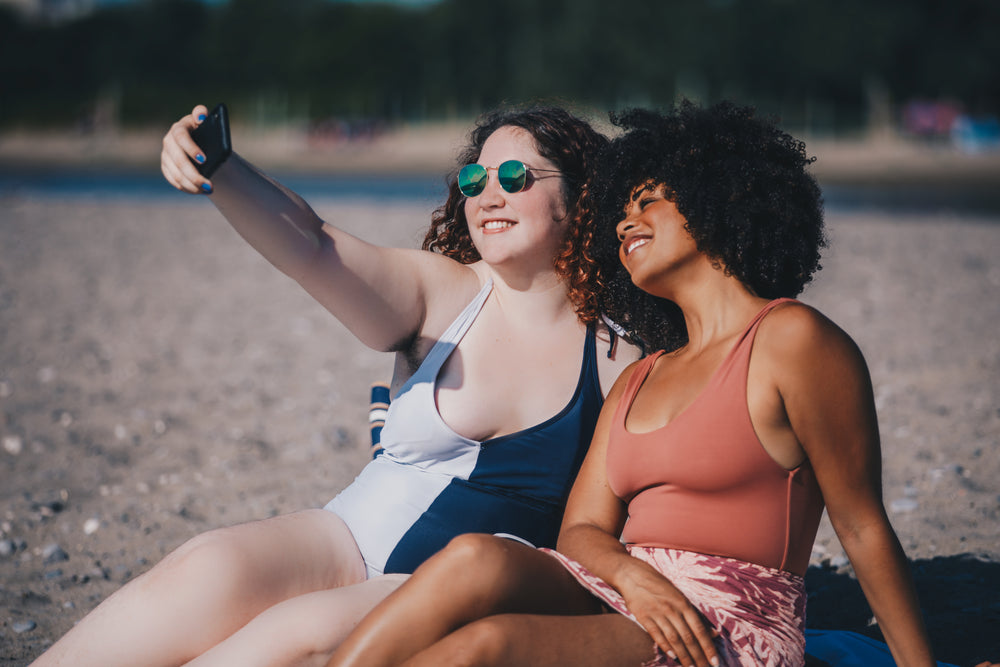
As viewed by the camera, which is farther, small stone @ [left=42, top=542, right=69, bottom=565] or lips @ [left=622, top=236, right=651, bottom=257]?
small stone @ [left=42, top=542, right=69, bottom=565]

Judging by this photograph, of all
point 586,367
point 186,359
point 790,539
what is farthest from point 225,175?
point 186,359

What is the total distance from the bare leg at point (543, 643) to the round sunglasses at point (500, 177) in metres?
1.40

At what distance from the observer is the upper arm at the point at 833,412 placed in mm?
2318

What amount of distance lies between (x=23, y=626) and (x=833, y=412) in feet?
11.2

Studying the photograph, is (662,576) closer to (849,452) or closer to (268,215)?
(849,452)

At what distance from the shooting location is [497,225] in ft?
10.0

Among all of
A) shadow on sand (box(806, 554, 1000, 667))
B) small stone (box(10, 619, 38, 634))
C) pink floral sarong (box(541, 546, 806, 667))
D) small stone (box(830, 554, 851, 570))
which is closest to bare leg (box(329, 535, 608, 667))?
pink floral sarong (box(541, 546, 806, 667))

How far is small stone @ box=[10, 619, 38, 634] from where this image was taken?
393 cm

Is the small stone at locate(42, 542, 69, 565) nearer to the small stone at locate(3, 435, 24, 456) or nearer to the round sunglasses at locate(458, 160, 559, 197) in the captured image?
the small stone at locate(3, 435, 24, 456)

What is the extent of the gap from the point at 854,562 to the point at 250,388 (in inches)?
247

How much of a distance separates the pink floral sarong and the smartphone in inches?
52.7

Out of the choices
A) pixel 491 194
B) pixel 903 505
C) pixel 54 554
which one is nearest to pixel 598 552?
pixel 491 194

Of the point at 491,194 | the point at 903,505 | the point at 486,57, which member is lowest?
the point at 903,505

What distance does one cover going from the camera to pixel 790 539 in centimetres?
245
